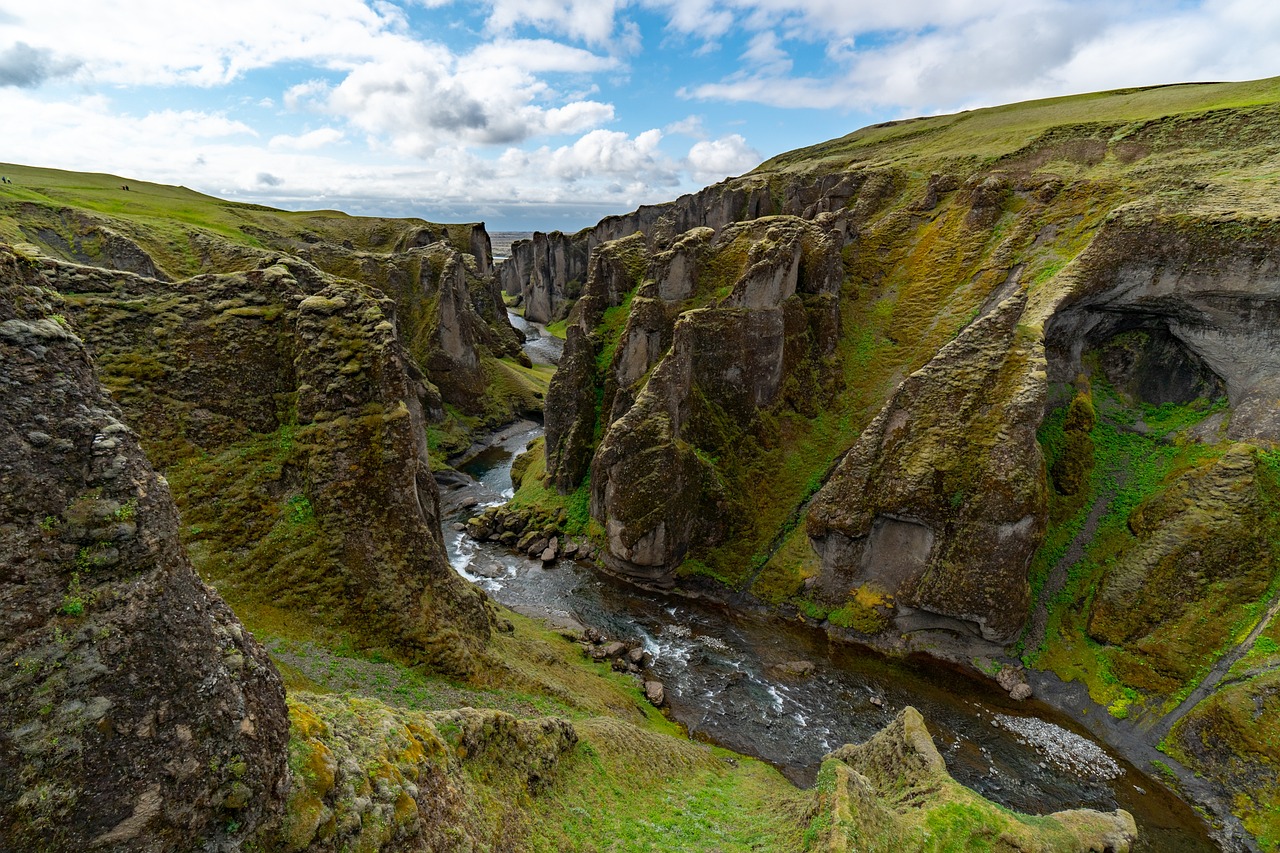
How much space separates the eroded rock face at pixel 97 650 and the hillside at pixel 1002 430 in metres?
30.4

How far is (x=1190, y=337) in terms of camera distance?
3297 centimetres

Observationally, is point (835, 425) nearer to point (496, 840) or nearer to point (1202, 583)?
point (1202, 583)

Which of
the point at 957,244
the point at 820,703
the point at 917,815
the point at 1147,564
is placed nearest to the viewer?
the point at 917,815

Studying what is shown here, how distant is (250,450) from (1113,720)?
38.2 meters

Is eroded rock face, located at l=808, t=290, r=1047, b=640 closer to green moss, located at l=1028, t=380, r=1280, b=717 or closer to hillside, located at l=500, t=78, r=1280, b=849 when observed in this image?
hillside, located at l=500, t=78, r=1280, b=849

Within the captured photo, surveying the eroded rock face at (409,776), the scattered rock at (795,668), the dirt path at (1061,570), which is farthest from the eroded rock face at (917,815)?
the dirt path at (1061,570)

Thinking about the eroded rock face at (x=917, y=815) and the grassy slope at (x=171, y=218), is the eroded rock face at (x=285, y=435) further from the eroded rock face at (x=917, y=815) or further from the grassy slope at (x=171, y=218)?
the grassy slope at (x=171, y=218)

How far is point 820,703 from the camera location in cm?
2834

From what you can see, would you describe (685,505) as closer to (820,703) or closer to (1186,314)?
(820,703)

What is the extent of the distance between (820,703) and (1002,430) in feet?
57.9

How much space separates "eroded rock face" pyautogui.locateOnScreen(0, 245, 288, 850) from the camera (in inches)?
220

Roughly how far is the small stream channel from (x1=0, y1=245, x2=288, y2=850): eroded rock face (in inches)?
925

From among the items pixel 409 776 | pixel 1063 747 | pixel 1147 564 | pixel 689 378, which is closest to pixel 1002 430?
pixel 1147 564

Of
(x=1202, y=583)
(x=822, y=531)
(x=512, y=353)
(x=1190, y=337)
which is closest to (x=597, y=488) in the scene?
(x=822, y=531)
